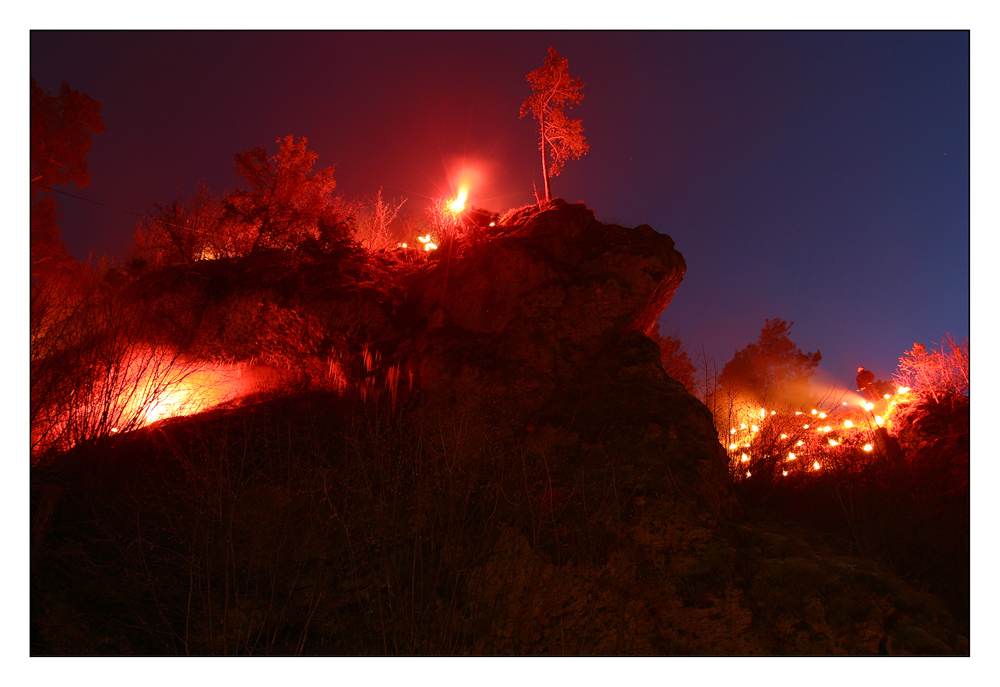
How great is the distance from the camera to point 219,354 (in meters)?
8.02

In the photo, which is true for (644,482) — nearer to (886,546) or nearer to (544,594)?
(544,594)

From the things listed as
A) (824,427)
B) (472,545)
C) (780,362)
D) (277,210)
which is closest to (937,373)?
(824,427)

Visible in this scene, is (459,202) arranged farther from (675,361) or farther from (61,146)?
(675,361)

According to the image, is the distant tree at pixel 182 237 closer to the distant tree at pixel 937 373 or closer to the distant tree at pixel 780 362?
the distant tree at pixel 937 373

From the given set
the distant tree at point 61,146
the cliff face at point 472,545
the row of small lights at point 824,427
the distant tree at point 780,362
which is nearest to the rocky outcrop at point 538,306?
→ the cliff face at point 472,545

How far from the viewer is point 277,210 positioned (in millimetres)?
9672

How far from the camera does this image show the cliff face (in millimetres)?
3928

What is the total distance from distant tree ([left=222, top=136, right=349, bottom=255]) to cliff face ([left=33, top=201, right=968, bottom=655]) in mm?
4520

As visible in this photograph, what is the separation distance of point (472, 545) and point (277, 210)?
8.54 m

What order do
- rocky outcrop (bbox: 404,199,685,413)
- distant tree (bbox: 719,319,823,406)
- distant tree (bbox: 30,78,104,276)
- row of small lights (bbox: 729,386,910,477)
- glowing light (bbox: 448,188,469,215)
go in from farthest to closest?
distant tree (bbox: 719,319,823,406), glowing light (bbox: 448,188,469,215), distant tree (bbox: 30,78,104,276), rocky outcrop (bbox: 404,199,685,413), row of small lights (bbox: 729,386,910,477)

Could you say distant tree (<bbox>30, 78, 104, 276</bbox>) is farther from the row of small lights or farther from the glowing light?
the row of small lights

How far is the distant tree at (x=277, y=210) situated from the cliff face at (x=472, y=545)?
4.52 m

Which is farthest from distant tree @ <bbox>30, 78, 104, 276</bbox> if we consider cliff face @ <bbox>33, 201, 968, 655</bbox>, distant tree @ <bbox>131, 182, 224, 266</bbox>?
cliff face @ <bbox>33, 201, 968, 655</bbox>
